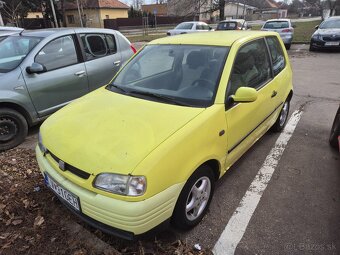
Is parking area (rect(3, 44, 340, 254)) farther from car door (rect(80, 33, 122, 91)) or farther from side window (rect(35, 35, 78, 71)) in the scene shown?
car door (rect(80, 33, 122, 91))

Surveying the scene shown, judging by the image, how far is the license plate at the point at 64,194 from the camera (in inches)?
89.5

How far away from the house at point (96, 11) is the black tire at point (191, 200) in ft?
143

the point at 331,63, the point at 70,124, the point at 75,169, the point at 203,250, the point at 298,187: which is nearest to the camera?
the point at 75,169

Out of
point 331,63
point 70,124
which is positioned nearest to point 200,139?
point 70,124

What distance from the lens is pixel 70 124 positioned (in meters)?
2.63

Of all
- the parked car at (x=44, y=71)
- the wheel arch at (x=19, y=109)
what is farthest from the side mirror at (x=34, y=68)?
the wheel arch at (x=19, y=109)

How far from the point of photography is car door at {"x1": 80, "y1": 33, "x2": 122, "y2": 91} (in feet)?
17.1

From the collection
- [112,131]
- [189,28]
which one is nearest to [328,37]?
[189,28]

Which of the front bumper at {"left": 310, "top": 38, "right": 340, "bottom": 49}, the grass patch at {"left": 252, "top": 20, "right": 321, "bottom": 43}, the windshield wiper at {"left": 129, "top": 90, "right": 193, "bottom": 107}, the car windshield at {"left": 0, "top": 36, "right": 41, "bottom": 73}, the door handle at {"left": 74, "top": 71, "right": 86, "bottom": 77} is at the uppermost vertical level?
the car windshield at {"left": 0, "top": 36, "right": 41, "bottom": 73}

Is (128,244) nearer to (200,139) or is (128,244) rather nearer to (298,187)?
(200,139)

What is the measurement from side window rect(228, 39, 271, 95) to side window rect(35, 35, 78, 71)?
3109mm

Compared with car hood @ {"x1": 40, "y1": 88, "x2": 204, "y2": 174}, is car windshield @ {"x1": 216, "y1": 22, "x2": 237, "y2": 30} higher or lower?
lower

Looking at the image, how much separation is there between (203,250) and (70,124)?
164 centimetres

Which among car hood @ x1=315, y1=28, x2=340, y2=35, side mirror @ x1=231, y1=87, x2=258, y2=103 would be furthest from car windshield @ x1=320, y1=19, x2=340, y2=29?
side mirror @ x1=231, y1=87, x2=258, y2=103
